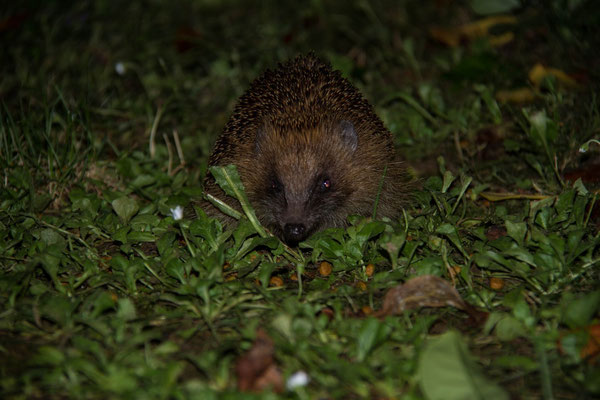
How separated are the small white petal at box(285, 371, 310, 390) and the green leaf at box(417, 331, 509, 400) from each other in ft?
1.37

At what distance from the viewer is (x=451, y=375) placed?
2.12 m

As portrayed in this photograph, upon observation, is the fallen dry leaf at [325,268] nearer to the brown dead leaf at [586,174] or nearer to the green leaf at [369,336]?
the green leaf at [369,336]

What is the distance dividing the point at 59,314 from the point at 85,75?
3529 millimetres

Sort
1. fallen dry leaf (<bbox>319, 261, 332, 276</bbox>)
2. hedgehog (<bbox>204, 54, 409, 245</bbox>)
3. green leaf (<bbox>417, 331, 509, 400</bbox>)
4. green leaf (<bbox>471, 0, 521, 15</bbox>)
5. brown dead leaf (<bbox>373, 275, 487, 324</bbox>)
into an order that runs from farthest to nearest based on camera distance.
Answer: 1. green leaf (<bbox>471, 0, 521, 15</bbox>)
2. hedgehog (<bbox>204, 54, 409, 245</bbox>)
3. fallen dry leaf (<bbox>319, 261, 332, 276</bbox>)
4. brown dead leaf (<bbox>373, 275, 487, 324</bbox>)
5. green leaf (<bbox>417, 331, 509, 400</bbox>)

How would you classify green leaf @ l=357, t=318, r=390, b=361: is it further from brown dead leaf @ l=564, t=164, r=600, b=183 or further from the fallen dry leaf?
brown dead leaf @ l=564, t=164, r=600, b=183

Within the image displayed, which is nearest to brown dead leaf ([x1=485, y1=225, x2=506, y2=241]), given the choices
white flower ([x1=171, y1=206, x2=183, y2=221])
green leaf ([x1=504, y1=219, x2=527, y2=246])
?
green leaf ([x1=504, y1=219, x2=527, y2=246])

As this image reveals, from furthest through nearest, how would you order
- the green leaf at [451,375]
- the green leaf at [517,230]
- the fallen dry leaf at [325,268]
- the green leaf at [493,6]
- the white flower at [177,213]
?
the green leaf at [493,6]
the white flower at [177,213]
the fallen dry leaf at [325,268]
the green leaf at [517,230]
the green leaf at [451,375]

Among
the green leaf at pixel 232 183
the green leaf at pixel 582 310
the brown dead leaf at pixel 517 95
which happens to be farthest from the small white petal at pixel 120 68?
the green leaf at pixel 582 310

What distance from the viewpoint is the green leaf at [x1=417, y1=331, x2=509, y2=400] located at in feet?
6.77

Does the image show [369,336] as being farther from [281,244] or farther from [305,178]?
[305,178]

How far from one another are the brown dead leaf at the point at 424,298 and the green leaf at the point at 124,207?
169 centimetres

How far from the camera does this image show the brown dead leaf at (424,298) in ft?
8.86

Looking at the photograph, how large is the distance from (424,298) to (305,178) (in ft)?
4.51

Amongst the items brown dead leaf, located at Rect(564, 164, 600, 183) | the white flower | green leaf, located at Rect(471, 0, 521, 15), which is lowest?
the white flower
